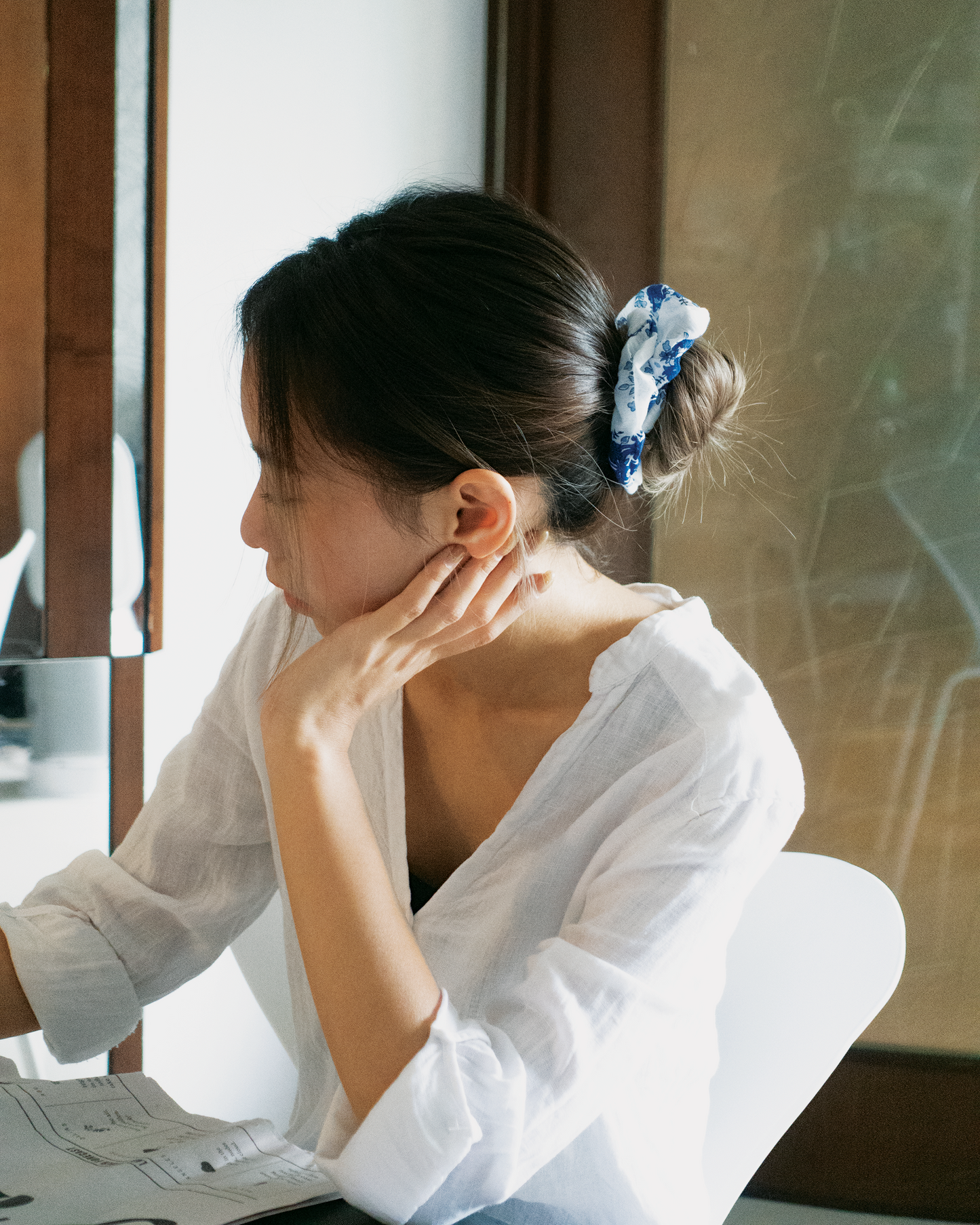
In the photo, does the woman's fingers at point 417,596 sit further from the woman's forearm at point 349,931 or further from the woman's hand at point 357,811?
the woman's forearm at point 349,931

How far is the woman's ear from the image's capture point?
84 cm

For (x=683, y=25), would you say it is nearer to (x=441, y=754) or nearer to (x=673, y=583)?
(x=673, y=583)

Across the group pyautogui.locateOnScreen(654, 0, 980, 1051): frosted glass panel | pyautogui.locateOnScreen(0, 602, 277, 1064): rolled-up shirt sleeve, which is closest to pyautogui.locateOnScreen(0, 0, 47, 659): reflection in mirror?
pyautogui.locateOnScreen(0, 602, 277, 1064): rolled-up shirt sleeve

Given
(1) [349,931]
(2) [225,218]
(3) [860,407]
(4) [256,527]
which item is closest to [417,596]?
(4) [256,527]

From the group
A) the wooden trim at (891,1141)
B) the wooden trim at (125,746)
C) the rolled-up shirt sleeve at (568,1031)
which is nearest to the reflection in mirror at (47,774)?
the wooden trim at (125,746)

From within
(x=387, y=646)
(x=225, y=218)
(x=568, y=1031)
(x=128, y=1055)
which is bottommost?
(x=128, y=1055)

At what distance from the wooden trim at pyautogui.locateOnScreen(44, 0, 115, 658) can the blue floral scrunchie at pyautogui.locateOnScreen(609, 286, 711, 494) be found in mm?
453

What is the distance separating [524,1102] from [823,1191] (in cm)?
134

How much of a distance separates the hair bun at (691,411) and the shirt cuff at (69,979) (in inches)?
24.9

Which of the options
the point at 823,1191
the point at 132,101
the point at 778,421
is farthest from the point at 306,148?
the point at 823,1191

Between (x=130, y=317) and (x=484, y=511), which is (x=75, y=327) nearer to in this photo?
(x=130, y=317)

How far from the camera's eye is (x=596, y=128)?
175 centimetres

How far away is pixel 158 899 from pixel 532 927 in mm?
334

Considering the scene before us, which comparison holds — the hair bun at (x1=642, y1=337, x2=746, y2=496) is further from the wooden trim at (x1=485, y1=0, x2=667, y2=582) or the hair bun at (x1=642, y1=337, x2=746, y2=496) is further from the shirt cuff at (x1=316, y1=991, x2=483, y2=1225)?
the wooden trim at (x1=485, y1=0, x2=667, y2=582)
